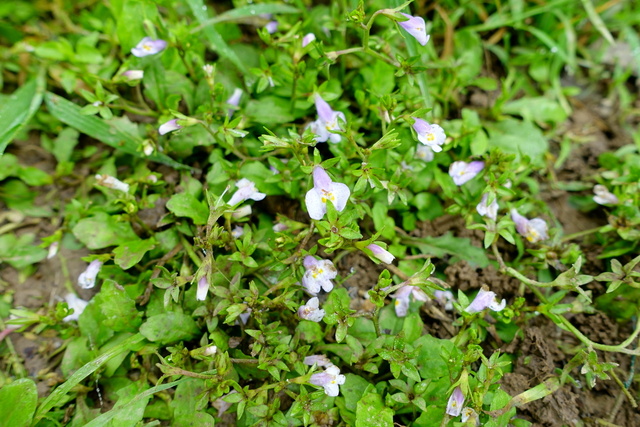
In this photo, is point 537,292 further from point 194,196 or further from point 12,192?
point 12,192

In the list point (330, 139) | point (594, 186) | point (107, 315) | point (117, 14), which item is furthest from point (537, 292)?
point (117, 14)

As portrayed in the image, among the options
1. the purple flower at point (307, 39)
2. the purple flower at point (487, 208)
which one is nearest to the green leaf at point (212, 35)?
the purple flower at point (307, 39)

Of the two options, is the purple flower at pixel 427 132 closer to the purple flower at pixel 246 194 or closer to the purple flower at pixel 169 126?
the purple flower at pixel 246 194

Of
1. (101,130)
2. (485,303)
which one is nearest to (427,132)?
(485,303)

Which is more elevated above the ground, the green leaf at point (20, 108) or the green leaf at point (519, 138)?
the green leaf at point (20, 108)

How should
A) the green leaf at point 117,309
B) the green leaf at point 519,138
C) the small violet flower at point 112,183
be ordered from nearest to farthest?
the green leaf at point 117,309 < the small violet flower at point 112,183 < the green leaf at point 519,138

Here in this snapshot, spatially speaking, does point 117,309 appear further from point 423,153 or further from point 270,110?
point 423,153
